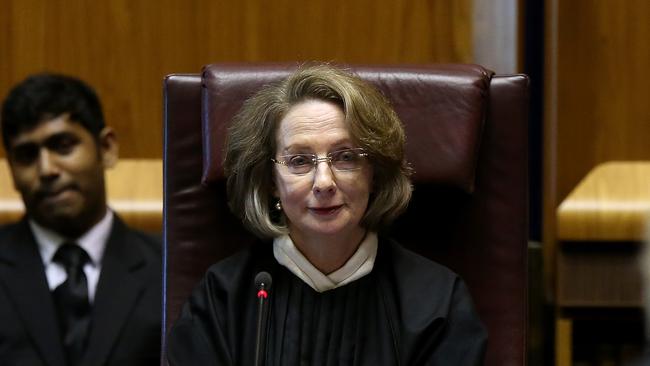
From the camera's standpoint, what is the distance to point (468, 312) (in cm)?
114

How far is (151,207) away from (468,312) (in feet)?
3.12

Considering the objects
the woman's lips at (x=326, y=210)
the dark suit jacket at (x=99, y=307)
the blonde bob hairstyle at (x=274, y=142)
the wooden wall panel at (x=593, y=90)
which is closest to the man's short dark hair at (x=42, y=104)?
the dark suit jacket at (x=99, y=307)

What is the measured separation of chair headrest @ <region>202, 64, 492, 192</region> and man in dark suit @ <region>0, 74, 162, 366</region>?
0.45m

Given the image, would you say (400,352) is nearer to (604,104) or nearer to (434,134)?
(434,134)

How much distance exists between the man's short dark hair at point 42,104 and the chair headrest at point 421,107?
525 millimetres

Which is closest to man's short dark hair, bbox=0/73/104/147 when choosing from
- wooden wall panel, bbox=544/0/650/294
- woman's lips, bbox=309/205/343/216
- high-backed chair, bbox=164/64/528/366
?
high-backed chair, bbox=164/64/528/366

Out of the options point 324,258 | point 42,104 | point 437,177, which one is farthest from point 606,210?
point 42,104

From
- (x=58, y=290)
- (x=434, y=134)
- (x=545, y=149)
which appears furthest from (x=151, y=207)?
(x=434, y=134)

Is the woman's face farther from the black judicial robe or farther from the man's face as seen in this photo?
the man's face

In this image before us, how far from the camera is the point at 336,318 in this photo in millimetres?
1165

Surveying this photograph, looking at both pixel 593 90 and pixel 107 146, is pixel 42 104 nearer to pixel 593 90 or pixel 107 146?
pixel 107 146

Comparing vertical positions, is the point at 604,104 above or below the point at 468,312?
above

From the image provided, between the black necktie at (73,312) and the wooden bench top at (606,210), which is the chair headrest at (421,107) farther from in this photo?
the wooden bench top at (606,210)

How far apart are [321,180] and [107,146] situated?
2.49 feet
